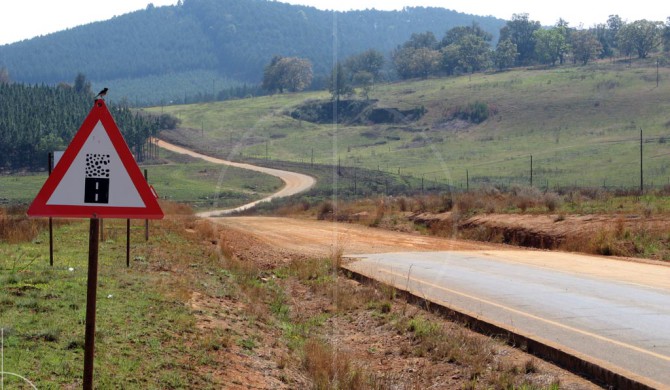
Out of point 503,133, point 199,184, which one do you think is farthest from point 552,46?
point 199,184

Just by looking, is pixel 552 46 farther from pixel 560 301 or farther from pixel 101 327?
pixel 101 327

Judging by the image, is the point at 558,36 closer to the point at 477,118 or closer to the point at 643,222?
the point at 477,118

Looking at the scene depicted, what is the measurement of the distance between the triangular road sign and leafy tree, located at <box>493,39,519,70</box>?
602ft

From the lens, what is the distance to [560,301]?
1266 centimetres

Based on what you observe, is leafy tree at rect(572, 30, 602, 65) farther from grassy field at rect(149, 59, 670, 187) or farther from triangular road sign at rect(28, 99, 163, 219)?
triangular road sign at rect(28, 99, 163, 219)

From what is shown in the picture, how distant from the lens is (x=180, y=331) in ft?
31.9

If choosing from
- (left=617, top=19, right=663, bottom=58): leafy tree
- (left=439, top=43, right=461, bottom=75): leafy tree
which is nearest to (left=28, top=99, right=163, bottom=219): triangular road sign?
(left=617, top=19, right=663, bottom=58): leafy tree

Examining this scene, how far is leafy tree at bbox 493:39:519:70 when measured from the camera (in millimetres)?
183000

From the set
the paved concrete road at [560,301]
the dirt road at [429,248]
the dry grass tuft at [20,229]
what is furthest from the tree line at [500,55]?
the paved concrete road at [560,301]

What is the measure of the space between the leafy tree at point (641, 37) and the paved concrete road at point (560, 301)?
509 feet

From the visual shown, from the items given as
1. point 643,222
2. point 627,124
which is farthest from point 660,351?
point 627,124

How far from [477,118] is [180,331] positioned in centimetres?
11468

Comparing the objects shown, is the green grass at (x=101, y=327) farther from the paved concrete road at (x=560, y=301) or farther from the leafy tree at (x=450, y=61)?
the leafy tree at (x=450, y=61)

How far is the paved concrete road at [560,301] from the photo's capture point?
356 inches
